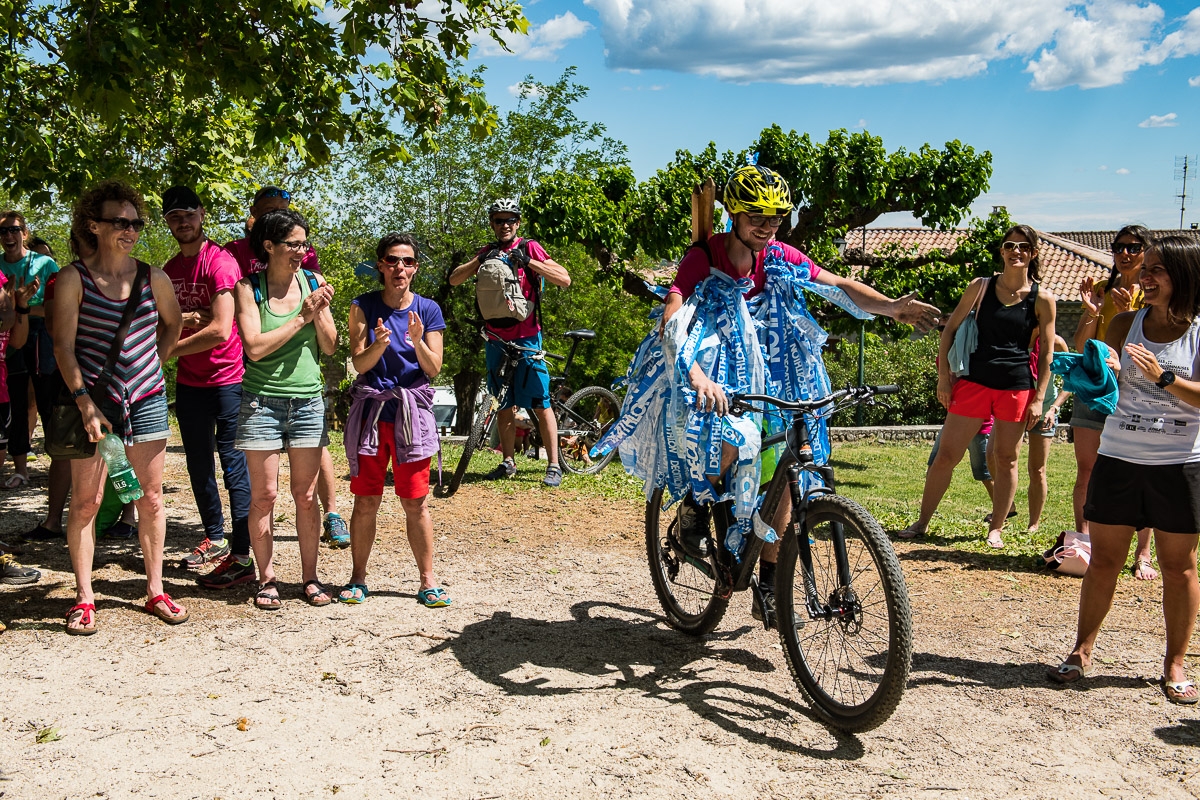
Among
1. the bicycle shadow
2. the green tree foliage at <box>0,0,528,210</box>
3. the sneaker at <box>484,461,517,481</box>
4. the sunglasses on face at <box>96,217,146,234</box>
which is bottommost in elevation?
the bicycle shadow

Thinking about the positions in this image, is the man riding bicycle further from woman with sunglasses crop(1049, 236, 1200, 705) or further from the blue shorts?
the blue shorts

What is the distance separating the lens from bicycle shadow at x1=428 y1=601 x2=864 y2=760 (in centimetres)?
398

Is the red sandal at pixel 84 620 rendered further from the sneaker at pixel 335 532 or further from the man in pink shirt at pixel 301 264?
the sneaker at pixel 335 532

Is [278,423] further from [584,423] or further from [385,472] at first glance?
[584,423]

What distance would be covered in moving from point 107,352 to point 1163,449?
471cm

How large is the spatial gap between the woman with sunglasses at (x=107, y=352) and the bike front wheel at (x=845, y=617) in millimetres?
3091

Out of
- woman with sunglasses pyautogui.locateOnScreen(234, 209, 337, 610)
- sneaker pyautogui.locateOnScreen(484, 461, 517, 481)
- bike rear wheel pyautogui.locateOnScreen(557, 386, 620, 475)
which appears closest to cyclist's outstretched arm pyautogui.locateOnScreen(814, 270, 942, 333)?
woman with sunglasses pyautogui.locateOnScreen(234, 209, 337, 610)

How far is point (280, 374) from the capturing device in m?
5.21

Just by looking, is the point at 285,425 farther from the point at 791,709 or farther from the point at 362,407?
the point at 791,709

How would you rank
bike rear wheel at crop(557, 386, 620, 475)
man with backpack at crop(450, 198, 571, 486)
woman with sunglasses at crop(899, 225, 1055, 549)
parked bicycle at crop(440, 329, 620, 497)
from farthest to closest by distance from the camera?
bike rear wheel at crop(557, 386, 620, 475) < parked bicycle at crop(440, 329, 620, 497) < man with backpack at crop(450, 198, 571, 486) < woman with sunglasses at crop(899, 225, 1055, 549)

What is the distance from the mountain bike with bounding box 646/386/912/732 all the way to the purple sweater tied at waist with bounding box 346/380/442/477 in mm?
1786

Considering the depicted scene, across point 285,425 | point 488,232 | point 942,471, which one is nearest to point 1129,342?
point 942,471

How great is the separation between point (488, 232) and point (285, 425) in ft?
61.3

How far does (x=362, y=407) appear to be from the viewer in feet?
17.2
